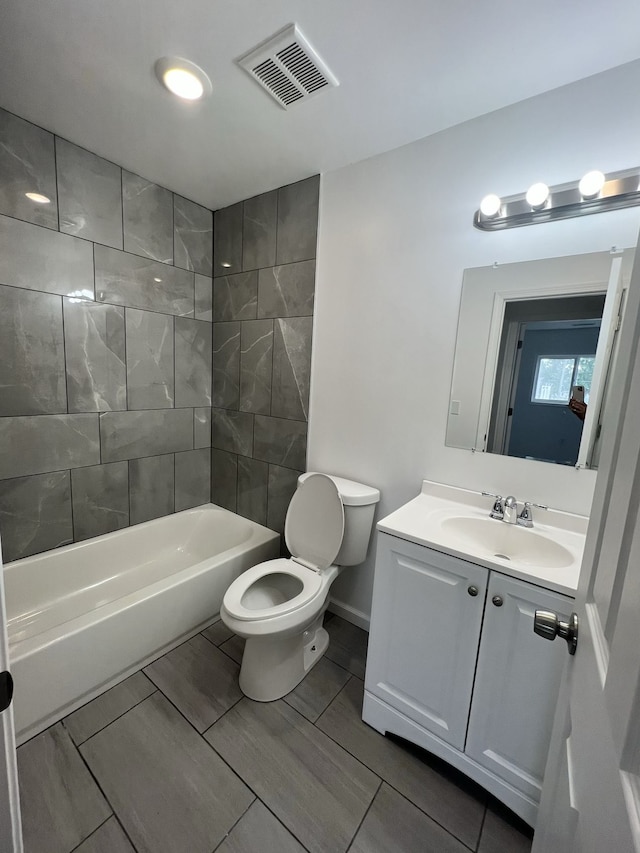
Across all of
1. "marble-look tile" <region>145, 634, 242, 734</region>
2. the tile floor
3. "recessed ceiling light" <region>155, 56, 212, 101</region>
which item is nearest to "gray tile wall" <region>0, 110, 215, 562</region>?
"recessed ceiling light" <region>155, 56, 212, 101</region>

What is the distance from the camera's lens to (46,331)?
1810mm

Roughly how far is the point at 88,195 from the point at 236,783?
108 inches

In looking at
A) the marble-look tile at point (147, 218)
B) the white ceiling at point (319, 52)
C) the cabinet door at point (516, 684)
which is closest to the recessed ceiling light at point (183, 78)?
the white ceiling at point (319, 52)

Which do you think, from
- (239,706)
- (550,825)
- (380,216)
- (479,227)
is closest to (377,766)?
(239,706)

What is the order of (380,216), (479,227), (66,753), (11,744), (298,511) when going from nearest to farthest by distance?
(11,744) → (66,753) → (479,227) → (380,216) → (298,511)

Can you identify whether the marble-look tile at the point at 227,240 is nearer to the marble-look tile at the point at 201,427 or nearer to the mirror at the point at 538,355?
the marble-look tile at the point at 201,427

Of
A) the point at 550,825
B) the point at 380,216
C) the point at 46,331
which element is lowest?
the point at 550,825

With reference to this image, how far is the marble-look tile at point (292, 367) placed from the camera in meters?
2.08

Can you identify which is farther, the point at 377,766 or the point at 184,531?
the point at 184,531

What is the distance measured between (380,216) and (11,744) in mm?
2160

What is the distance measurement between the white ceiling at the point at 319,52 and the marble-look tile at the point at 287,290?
21.4 inches

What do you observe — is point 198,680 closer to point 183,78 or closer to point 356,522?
point 356,522

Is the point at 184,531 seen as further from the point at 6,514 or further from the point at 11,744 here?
the point at 11,744

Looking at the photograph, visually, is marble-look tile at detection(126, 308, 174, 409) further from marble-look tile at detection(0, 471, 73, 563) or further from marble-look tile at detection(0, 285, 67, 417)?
marble-look tile at detection(0, 471, 73, 563)
